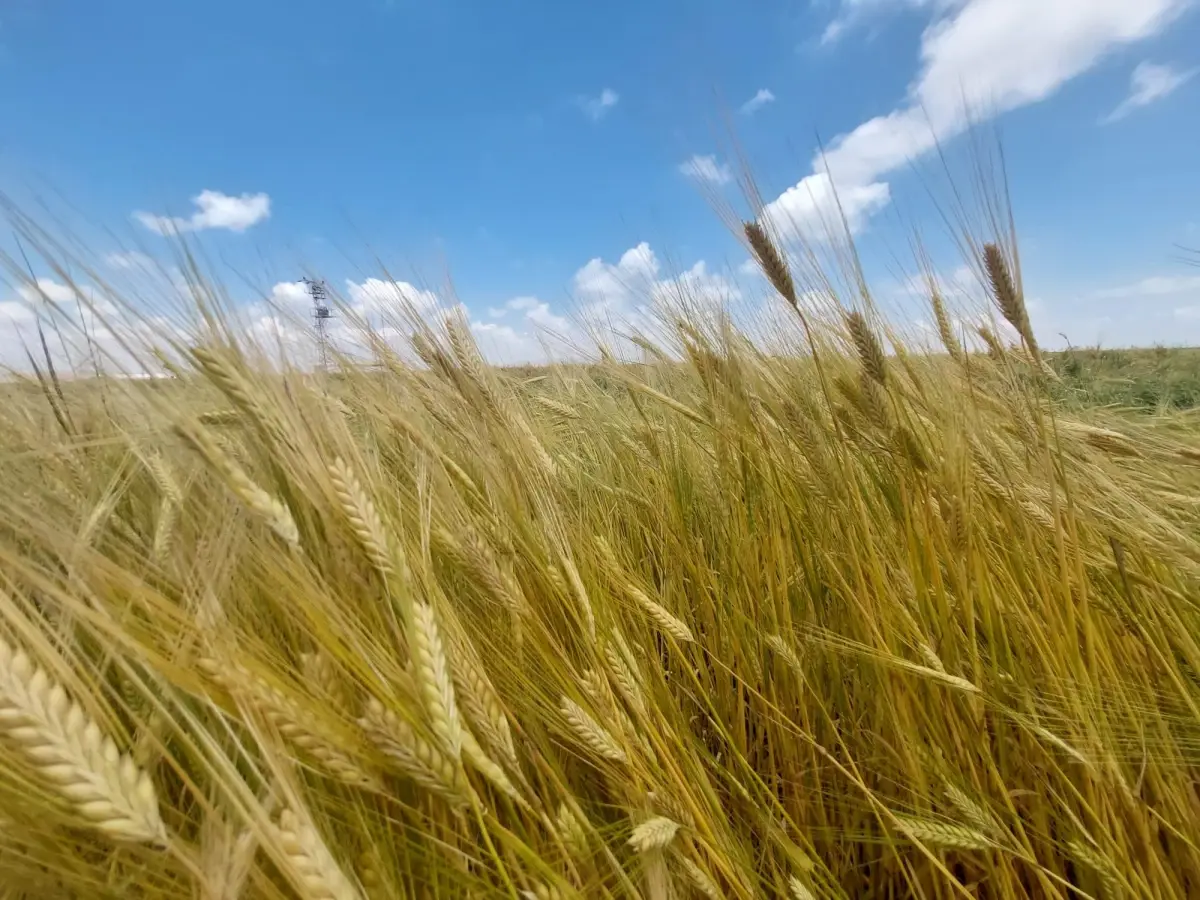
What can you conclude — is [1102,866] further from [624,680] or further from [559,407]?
[559,407]

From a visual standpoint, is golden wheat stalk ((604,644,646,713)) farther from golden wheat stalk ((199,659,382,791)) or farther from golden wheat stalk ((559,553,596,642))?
golden wheat stalk ((199,659,382,791))

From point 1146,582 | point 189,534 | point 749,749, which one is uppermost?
point 189,534

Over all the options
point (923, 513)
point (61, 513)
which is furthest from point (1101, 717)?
point (61, 513)

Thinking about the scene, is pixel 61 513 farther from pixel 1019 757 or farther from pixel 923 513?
pixel 1019 757

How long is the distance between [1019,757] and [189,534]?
1325 mm

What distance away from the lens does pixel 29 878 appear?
1.75ft

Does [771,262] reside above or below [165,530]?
above

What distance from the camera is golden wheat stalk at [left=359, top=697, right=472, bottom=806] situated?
0.58 m

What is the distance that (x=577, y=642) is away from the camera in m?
0.98

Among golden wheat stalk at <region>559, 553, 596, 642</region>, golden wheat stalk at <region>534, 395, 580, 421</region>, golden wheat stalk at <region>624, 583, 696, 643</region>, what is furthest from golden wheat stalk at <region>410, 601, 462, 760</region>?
golden wheat stalk at <region>534, 395, 580, 421</region>

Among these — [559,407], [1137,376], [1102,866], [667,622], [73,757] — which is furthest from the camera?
[1137,376]

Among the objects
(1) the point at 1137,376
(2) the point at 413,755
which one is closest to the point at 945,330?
(2) the point at 413,755

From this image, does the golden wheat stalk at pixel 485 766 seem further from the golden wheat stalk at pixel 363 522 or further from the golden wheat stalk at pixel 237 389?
the golden wheat stalk at pixel 237 389

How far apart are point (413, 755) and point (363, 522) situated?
26 centimetres
